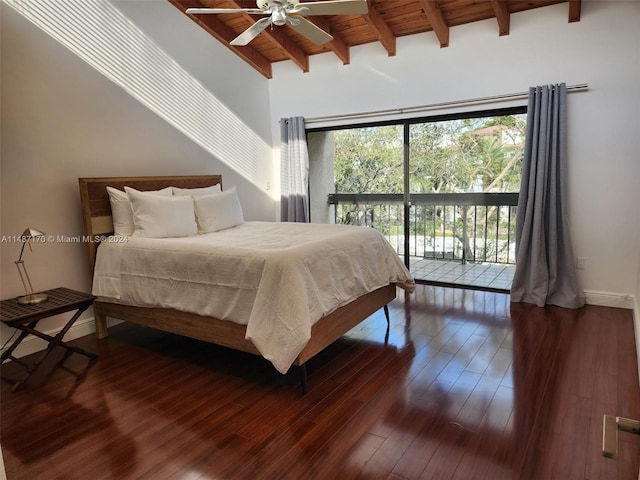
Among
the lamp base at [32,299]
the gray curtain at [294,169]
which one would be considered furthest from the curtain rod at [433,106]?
the lamp base at [32,299]

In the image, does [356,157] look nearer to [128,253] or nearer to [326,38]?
[326,38]

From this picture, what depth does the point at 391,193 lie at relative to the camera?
4785 millimetres

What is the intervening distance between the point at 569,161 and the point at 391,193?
1.80 m

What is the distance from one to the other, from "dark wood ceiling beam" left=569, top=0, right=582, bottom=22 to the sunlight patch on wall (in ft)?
11.0

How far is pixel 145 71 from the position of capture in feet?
12.1

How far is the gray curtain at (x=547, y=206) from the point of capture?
3.55m

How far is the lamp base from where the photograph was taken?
263cm

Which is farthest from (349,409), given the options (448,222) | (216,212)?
(448,222)

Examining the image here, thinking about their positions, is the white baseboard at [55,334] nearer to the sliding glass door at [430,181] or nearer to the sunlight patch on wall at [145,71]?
the sunlight patch on wall at [145,71]

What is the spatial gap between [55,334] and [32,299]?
1.77 feet

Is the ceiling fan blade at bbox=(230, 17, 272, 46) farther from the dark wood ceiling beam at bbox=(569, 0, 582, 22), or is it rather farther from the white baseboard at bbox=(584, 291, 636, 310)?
the white baseboard at bbox=(584, 291, 636, 310)

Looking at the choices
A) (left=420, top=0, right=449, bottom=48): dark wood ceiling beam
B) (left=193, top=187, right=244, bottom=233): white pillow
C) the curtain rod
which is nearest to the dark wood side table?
(left=193, top=187, right=244, bottom=233): white pillow

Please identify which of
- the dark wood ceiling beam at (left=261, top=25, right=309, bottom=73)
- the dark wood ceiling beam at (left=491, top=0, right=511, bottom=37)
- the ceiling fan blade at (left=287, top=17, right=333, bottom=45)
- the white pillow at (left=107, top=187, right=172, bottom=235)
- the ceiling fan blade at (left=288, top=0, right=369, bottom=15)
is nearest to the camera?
the ceiling fan blade at (left=288, top=0, right=369, bottom=15)

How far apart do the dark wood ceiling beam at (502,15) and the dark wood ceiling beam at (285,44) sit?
6.80 ft
